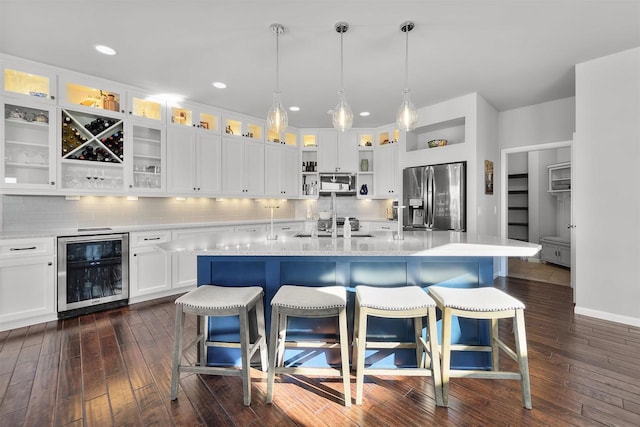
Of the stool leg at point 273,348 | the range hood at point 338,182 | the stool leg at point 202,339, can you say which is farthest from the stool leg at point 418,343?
the range hood at point 338,182

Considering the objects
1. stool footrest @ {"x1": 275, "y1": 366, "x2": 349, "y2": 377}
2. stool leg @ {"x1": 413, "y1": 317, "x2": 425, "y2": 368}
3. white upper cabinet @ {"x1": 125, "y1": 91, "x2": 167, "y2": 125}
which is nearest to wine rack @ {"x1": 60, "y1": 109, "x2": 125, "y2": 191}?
white upper cabinet @ {"x1": 125, "y1": 91, "x2": 167, "y2": 125}

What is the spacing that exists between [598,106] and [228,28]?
12.6ft

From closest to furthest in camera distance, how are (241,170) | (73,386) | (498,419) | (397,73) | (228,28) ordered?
(498,419) < (73,386) < (228,28) < (397,73) < (241,170)

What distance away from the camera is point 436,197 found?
4395mm

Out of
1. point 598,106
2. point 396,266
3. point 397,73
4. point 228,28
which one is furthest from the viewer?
point 397,73

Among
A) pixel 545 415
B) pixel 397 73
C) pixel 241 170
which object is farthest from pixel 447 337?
pixel 241 170

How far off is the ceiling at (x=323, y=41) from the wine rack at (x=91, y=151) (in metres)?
0.56

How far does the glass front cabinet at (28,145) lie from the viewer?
2996 millimetres

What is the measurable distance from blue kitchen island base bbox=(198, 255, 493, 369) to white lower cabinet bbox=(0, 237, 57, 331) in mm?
2085

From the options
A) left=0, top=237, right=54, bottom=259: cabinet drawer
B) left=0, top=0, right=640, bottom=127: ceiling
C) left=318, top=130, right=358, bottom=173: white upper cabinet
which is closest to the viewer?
left=0, top=0, right=640, bottom=127: ceiling

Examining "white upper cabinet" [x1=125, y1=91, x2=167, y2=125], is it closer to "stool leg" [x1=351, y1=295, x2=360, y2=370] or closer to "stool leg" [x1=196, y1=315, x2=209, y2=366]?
"stool leg" [x1=196, y1=315, x2=209, y2=366]

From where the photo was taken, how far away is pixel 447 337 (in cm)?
169

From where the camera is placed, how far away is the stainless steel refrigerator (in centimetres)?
Answer: 416

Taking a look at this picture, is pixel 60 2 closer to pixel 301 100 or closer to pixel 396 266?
pixel 301 100
